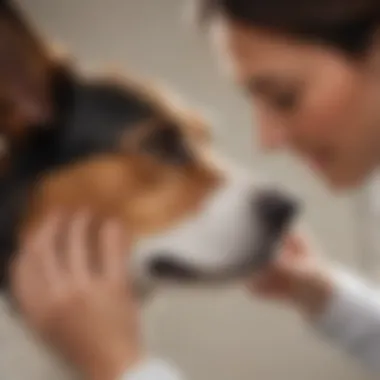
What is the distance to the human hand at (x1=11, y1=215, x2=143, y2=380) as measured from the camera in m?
1.16

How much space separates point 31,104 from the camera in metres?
1.23

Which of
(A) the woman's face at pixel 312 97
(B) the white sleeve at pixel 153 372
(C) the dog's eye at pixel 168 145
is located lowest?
(B) the white sleeve at pixel 153 372

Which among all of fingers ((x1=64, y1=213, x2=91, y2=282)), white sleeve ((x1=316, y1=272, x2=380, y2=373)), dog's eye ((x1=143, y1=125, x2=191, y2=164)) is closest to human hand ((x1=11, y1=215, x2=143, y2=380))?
fingers ((x1=64, y1=213, x2=91, y2=282))

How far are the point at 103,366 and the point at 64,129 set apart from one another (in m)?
0.33

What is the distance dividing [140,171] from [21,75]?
22 centimetres

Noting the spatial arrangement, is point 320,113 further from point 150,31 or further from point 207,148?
point 150,31

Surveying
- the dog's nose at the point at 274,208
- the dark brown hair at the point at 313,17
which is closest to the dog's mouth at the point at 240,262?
the dog's nose at the point at 274,208

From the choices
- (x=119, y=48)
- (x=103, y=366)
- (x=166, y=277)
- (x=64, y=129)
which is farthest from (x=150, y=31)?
(x=103, y=366)

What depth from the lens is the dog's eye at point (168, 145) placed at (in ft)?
3.97

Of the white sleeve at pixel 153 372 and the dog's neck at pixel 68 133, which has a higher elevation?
the dog's neck at pixel 68 133

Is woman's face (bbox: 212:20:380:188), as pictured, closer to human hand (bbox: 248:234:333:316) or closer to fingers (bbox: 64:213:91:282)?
human hand (bbox: 248:234:333:316)

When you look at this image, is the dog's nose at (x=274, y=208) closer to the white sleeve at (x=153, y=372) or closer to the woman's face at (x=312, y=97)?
the woman's face at (x=312, y=97)

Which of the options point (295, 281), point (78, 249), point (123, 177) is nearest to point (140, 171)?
point (123, 177)

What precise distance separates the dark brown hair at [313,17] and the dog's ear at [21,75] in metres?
0.24
